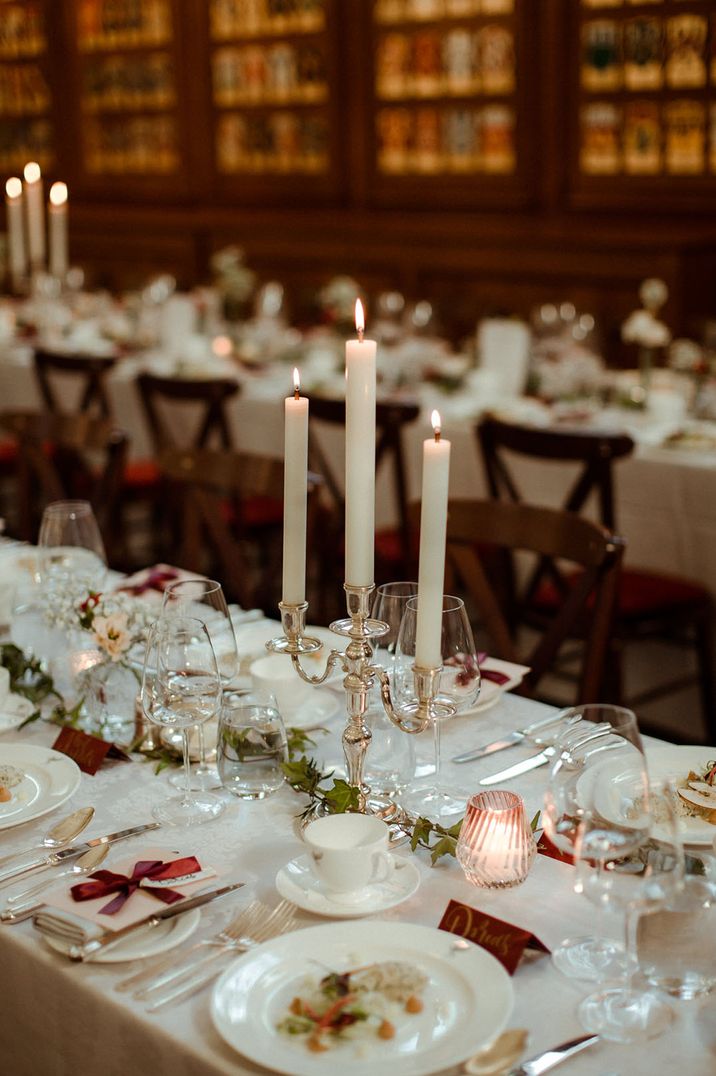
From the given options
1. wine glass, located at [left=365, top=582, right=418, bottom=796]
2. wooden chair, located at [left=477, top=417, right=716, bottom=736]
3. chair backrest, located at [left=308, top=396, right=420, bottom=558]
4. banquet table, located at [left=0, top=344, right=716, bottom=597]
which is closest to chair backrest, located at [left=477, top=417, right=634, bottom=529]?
wooden chair, located at [left=477, top=417, right=716, bottom=736]

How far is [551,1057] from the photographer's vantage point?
3.58 feet

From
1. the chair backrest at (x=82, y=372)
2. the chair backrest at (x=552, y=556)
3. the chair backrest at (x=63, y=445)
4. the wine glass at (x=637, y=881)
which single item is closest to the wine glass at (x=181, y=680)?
the wine glass at (x=637, y=881)

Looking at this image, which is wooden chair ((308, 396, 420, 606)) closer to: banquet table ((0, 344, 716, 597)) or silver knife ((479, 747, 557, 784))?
banquet table ((0, 344, 716, 597))

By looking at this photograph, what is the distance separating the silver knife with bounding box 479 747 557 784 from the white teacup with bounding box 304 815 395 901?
0.94ft

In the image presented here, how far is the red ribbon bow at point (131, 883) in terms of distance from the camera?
52.0 inches

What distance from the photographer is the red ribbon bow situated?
4.33 feet

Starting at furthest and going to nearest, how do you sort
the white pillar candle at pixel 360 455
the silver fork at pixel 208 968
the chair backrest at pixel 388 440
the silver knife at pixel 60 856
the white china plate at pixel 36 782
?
the chair backrest at pixel 388 440 < the white china plate at pixel 36 782 < the silver knife at pixel 60 856 < the white pillar candle at pixel 360 455 < the silver fork at pixel 208 968

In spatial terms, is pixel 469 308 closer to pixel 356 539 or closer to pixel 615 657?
pixel 615 657

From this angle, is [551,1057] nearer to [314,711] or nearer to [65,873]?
[65,873]

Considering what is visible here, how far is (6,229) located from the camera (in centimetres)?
893

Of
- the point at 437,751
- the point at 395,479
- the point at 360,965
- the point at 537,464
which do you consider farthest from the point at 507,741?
the point at 395,479

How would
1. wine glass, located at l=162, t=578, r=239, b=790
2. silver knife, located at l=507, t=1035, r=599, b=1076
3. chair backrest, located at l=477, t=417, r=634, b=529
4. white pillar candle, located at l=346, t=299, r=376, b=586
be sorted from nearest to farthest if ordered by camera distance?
silver knife, located at l=507, t=1035, r=599, b=1076 → white pillar candle, located at l=346, t=299, r=376, b=586 → wine glass, located at l=162, t=578, r=239, b=790 → chair backrest, located at l=477, t=417, r=634, b=529

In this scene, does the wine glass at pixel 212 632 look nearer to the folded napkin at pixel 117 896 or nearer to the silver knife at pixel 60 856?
the silver knife at pixel 60 856

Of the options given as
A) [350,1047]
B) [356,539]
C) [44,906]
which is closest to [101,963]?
[44,906]
